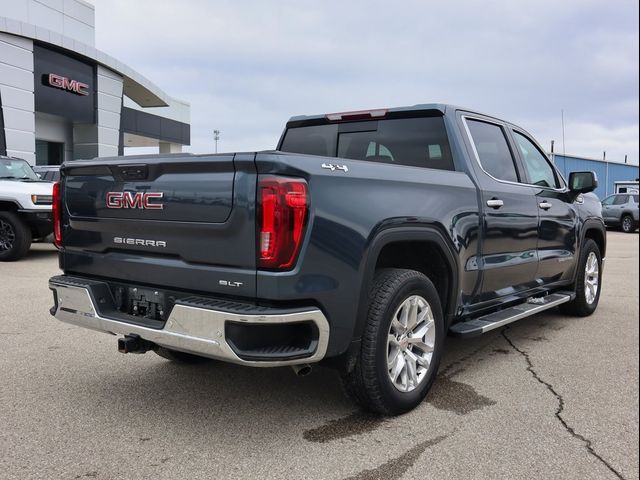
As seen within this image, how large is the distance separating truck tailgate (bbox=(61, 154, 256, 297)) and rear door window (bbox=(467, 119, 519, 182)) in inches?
89.2

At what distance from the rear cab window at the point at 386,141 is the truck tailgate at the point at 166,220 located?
189 centimetres

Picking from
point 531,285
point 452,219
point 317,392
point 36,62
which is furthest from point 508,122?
point 36,62

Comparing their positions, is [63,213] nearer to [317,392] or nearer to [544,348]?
[317,392]

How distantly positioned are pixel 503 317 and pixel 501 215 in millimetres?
766

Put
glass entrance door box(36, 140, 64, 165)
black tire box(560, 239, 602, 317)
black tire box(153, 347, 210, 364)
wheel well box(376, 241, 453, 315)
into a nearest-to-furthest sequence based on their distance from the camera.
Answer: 1. wheel well box(376, 241, 453, 315)
2. black tire box(153, 347, 210, 364)
3. black tire box(560, 239, 602, 317)
4. glass entrance door box(36, 140, 64, 165)

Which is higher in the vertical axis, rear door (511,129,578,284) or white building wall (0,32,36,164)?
white building wall (0,32,36,164)

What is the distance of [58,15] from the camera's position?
2275cm

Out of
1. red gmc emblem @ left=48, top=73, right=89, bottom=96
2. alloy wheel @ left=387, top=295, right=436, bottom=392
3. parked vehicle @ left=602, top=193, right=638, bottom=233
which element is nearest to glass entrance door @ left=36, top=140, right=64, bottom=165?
red gmc emblem @ left=48, top=73, right=89, bottom=96

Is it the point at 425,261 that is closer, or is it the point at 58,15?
the point at 425,261

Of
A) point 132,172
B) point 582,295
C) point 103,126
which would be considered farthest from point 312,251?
point 103,126

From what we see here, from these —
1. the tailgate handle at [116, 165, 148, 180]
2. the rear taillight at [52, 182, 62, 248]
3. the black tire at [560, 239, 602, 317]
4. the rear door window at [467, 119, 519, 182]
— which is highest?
the rear door window at [467, 119, 519, 182]

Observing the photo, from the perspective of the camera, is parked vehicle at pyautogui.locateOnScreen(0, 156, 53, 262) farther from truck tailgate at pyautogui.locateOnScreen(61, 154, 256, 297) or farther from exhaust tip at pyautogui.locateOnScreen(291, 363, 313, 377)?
exhaust tip at pyautogui.locateOnScreen(291, 363, 313, 377)

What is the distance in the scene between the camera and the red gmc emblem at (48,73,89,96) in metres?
21.3

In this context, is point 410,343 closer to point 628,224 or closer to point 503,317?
point 503,317
